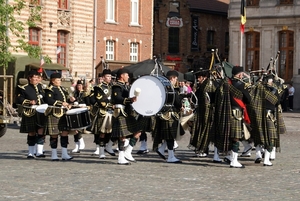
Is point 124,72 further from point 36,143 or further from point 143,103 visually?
point 36,143

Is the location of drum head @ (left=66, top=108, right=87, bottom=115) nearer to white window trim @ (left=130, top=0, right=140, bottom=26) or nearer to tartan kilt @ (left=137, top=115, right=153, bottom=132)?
tartan kilt @ (left=137, top=115, right=153, bottom=132)

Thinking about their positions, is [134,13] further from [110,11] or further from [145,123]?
[145,123]

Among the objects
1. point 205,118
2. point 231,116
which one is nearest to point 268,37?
point 205,118

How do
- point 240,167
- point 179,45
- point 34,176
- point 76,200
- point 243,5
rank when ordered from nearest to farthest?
point 76,200 < point 34,176 < point 240,167 < point 243,5 < point 179,45

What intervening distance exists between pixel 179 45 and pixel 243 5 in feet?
46.8

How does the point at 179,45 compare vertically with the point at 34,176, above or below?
above

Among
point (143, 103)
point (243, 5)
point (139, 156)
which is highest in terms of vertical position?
point (243, 5)

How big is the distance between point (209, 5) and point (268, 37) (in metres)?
11.8

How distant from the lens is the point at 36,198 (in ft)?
37.1

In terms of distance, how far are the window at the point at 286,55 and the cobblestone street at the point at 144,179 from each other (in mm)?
30645

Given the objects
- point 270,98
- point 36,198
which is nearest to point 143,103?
point 270,98

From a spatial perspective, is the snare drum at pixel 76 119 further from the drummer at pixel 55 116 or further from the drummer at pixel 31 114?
the drummer at pixel 31 114

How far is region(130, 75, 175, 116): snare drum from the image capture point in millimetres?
15859

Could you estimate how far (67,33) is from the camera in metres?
43.9
